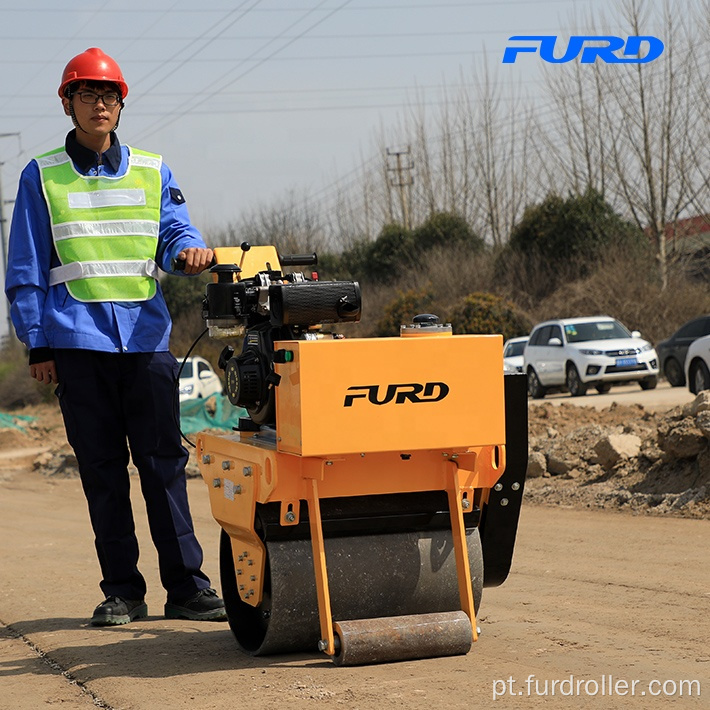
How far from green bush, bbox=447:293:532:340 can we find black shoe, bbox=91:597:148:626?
28840 millimetres

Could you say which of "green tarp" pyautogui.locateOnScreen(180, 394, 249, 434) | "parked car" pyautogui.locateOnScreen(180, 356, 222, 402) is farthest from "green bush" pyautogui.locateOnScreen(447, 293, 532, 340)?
"green tarp" pyautogui.locateOnScreen(180, 394, 249, 434)

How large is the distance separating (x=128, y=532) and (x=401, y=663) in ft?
6.12

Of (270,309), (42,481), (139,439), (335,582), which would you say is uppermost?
(270,309)

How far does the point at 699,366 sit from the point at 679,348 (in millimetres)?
5678

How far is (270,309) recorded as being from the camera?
190 inches

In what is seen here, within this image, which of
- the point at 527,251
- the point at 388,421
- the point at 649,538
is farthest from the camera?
the point at 527,251

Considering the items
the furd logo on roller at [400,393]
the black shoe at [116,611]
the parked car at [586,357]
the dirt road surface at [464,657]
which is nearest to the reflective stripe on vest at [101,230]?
the black shoe at [116,611]

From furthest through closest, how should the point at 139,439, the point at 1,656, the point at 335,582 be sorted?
the point at 139,439, the point at 1,656, the point at 335,582

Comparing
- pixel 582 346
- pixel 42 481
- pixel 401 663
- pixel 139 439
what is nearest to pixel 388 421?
pixel 401 663

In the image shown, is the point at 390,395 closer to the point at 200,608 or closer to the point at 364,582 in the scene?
the point at 364,582

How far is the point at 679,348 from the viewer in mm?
23422

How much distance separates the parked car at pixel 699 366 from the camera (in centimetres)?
1759

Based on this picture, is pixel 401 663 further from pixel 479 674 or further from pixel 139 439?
pixel 139 439

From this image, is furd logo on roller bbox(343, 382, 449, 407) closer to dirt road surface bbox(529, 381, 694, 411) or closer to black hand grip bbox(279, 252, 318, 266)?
black hand grip bbox(279, 252, 318, 266)
